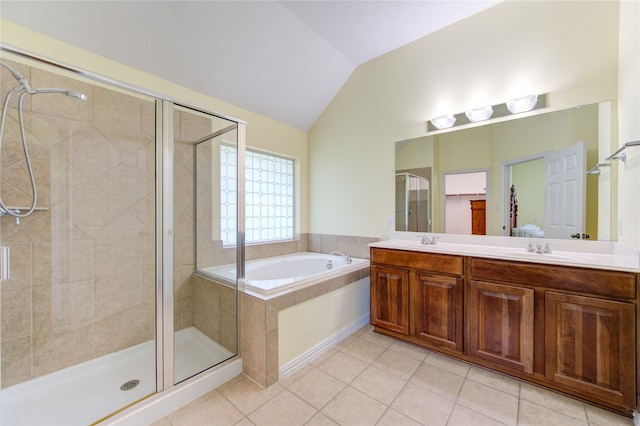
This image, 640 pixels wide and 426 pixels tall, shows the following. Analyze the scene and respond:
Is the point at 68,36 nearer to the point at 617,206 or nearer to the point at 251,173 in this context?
the point at 251,173

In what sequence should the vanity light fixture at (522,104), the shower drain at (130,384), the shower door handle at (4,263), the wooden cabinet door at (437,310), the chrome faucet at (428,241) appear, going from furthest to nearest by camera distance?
the chrome faucet at (428,241), the vanity light fixture at (522,104), the wooden cabinet door at (437,310), the shower drain at (130,384), the shower door handle at (4,263)

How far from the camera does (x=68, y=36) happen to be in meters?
1.78

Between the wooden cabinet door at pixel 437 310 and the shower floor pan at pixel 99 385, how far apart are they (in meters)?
1.56

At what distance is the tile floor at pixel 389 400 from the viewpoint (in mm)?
1431

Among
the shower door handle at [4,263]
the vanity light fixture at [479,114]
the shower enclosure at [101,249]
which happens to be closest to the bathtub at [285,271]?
the shower enclosure at [101,249]

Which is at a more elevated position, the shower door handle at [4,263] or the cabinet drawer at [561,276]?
the shower door handle at [4,263]

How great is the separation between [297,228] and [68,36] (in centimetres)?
276

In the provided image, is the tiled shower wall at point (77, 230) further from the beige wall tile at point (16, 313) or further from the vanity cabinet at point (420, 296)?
the vanity cabinet at point (420, 296)

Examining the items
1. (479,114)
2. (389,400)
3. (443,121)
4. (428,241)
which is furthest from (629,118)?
(389,400)

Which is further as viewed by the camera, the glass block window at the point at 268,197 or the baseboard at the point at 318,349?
the glass block window at the point at 268,197

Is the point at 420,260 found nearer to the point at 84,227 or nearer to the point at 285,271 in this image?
Answer: the point at 285,271

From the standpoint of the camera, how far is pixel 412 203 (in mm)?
2713

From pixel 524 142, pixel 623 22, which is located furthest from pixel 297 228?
pixel 623 22

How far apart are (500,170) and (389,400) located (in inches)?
81.1
